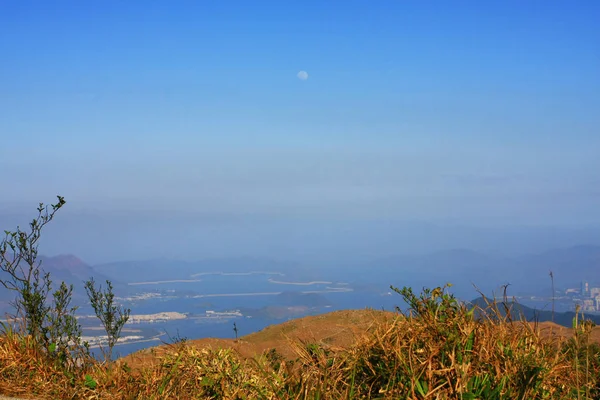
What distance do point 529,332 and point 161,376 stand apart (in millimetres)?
4113

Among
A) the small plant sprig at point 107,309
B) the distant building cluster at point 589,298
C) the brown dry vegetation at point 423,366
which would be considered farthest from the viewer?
the distant building cluster at point 589,298

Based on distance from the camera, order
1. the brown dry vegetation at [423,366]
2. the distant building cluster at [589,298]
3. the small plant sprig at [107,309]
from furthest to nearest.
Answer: the distant building cluster at [589,298]
the small plant sprig at [107,309]
the brown dry vegetation at [423,366]

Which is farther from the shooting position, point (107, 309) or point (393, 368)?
point (107, 309)

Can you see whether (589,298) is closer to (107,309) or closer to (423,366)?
(107,309)

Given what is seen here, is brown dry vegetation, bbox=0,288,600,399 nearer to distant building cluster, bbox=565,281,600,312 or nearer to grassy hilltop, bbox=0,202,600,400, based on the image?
grassy hilltop, bbox=0,202,600,400

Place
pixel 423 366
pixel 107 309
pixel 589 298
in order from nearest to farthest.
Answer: pixel 423 366, pixel 107 309, pixel 589 298

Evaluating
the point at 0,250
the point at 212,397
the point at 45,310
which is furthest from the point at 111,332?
the point at 212,397

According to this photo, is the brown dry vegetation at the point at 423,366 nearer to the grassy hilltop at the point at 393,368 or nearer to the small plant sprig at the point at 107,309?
the grassy hilltop at the point at 393,368

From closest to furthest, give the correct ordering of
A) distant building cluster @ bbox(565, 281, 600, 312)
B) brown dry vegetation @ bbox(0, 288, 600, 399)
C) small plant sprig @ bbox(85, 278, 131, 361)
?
brown dry vegetation @ bbox(0, 288, 600, 399)
small plant sprig @ bbox(85, 278, 131, 361)
distant building cluster @ bbox(565, 281, 600, 312)

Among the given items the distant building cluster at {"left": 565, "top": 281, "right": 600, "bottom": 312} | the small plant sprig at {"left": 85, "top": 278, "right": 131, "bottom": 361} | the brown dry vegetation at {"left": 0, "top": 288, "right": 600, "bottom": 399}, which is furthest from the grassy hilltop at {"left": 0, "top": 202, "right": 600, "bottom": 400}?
the distant building cluster at {"left": 565, "top": 281, "right": 600, "bottom": 312}

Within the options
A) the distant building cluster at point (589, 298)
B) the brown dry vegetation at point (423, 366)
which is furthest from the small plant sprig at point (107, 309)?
the distant building cluster at point (589, 298)

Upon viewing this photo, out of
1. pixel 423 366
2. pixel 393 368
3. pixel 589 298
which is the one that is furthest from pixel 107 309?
pixel 589 298

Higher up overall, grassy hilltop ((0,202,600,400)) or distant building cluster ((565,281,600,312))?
grassy hilltop ((0,202,600,400))

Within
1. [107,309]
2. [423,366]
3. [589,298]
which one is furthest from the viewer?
[589,298]
